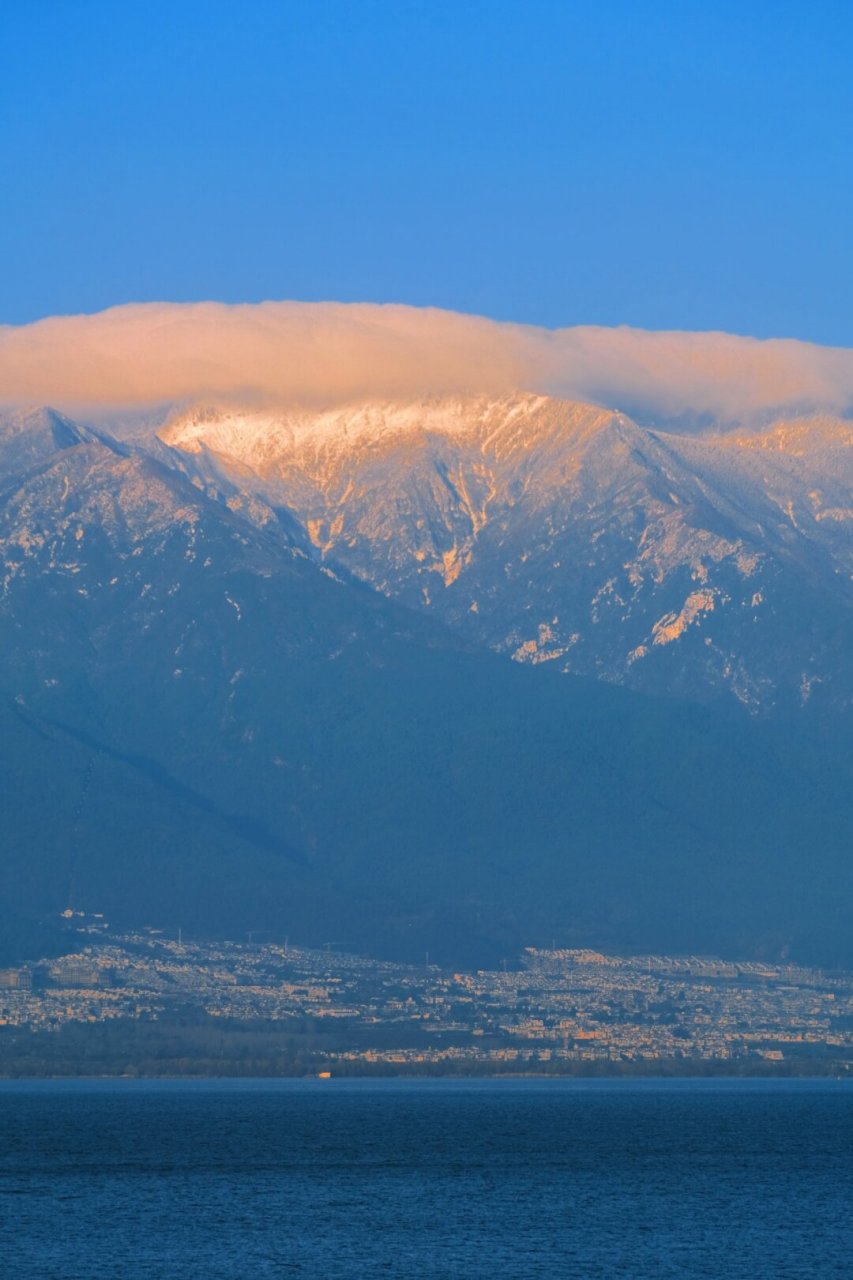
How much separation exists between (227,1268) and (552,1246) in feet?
76.4

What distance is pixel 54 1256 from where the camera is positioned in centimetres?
17462

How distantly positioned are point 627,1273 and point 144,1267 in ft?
96.1

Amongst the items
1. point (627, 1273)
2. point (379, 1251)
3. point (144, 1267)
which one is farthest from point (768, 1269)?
point (144, 1267)

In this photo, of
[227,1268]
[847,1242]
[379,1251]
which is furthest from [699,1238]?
[227,1268]

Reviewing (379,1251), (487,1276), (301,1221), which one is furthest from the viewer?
(301,1221)

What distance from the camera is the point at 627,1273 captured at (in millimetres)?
169125

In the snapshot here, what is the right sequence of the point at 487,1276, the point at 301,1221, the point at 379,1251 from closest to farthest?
the point at 487,1276
the point at 379,1251
the point at 301,1221

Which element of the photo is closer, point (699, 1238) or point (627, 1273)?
point (627, 1273)

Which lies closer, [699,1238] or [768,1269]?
[768,1269]

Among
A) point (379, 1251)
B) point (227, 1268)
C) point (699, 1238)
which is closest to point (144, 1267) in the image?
point (227, 1268)

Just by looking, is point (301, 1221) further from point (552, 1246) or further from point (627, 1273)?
point (627, 1273)

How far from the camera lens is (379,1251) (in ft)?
589

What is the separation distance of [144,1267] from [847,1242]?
47123 mm

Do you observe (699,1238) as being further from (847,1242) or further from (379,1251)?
(379,1251)
